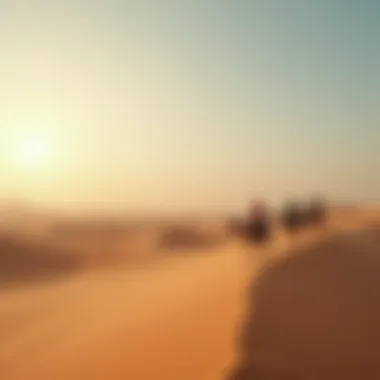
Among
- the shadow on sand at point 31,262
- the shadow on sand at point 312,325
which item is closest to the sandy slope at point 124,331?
the shadow on sand at point 312,325

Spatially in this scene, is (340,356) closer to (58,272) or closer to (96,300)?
(96,300)

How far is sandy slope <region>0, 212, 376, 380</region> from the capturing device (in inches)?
201

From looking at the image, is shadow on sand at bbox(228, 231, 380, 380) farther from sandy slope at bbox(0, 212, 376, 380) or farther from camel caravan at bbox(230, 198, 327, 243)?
camel caravan at bbox(230, 198, 327, 243)

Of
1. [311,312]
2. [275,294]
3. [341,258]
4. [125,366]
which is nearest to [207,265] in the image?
[341,258]

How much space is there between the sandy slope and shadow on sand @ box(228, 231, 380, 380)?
27cm

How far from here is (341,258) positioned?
466 inches

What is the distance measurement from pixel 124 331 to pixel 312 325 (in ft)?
7.14

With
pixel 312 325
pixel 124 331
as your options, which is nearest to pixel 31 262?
pixel 124 331

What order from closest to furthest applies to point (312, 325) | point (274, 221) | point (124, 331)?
point (312, 325) < point (124, 331) < point (274, 221)

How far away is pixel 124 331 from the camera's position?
6.50 m

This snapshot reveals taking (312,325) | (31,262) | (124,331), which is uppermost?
(31,262)

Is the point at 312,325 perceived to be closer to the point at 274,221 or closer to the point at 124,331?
the point at 124,331

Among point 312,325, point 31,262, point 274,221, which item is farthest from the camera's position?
point 274,221

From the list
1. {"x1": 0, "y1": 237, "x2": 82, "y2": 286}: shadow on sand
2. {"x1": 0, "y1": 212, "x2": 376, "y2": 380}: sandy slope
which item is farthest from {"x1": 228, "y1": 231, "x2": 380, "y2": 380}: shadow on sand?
{"x1": 0, "y1": 237, "x2": 82, "y2": 286}: shadow on sand
